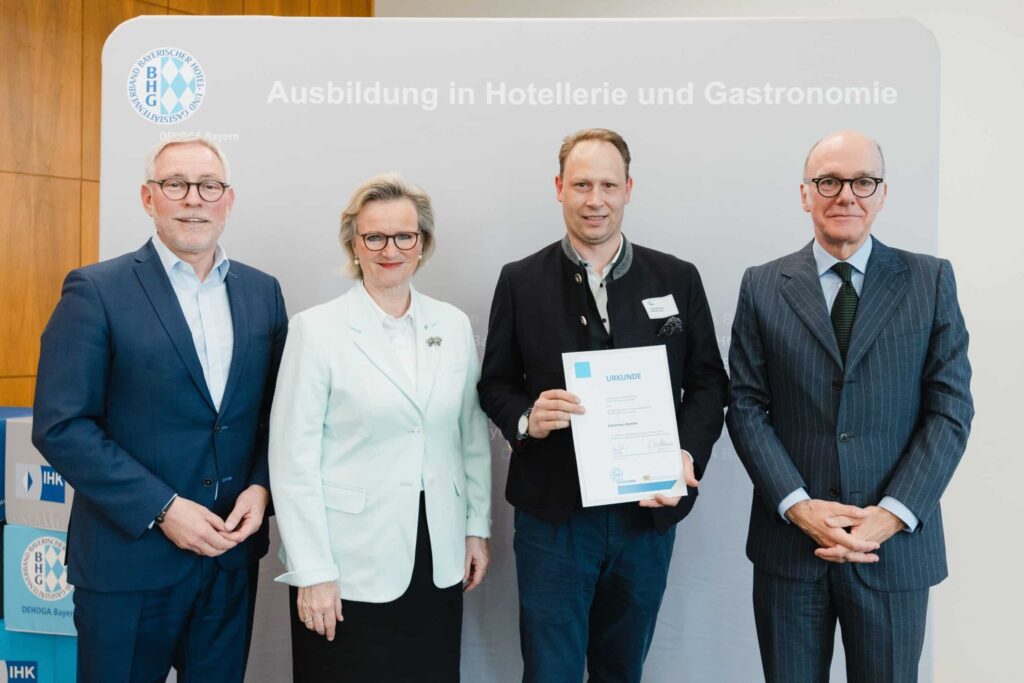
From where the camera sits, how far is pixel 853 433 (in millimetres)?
1973

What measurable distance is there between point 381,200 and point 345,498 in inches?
32.8

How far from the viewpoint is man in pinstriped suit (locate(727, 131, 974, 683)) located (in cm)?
195

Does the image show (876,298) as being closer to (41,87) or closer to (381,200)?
(381,200)

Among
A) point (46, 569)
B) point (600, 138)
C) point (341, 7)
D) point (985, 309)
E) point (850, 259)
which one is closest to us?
point (850, 259)

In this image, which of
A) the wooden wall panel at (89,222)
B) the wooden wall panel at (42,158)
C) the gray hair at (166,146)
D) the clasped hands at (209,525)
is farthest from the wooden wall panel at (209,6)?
the clasped hands at (209,525)

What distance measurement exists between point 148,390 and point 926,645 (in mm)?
2722

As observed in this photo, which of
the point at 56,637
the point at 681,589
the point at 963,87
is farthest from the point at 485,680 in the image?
the point at 963,87

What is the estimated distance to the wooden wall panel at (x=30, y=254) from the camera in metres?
4.58

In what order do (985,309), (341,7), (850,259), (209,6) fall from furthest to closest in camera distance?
(341,7), (209,6), (985,309), (850,259)

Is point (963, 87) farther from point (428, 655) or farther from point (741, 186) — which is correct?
point (428, 655)

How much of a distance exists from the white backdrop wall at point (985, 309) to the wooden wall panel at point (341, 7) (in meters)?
4.09

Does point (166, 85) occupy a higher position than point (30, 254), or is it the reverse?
point (166, 85)

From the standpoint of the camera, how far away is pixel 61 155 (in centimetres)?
478

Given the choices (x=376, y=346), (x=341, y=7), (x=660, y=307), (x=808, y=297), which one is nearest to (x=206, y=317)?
(x=376, y=346)
